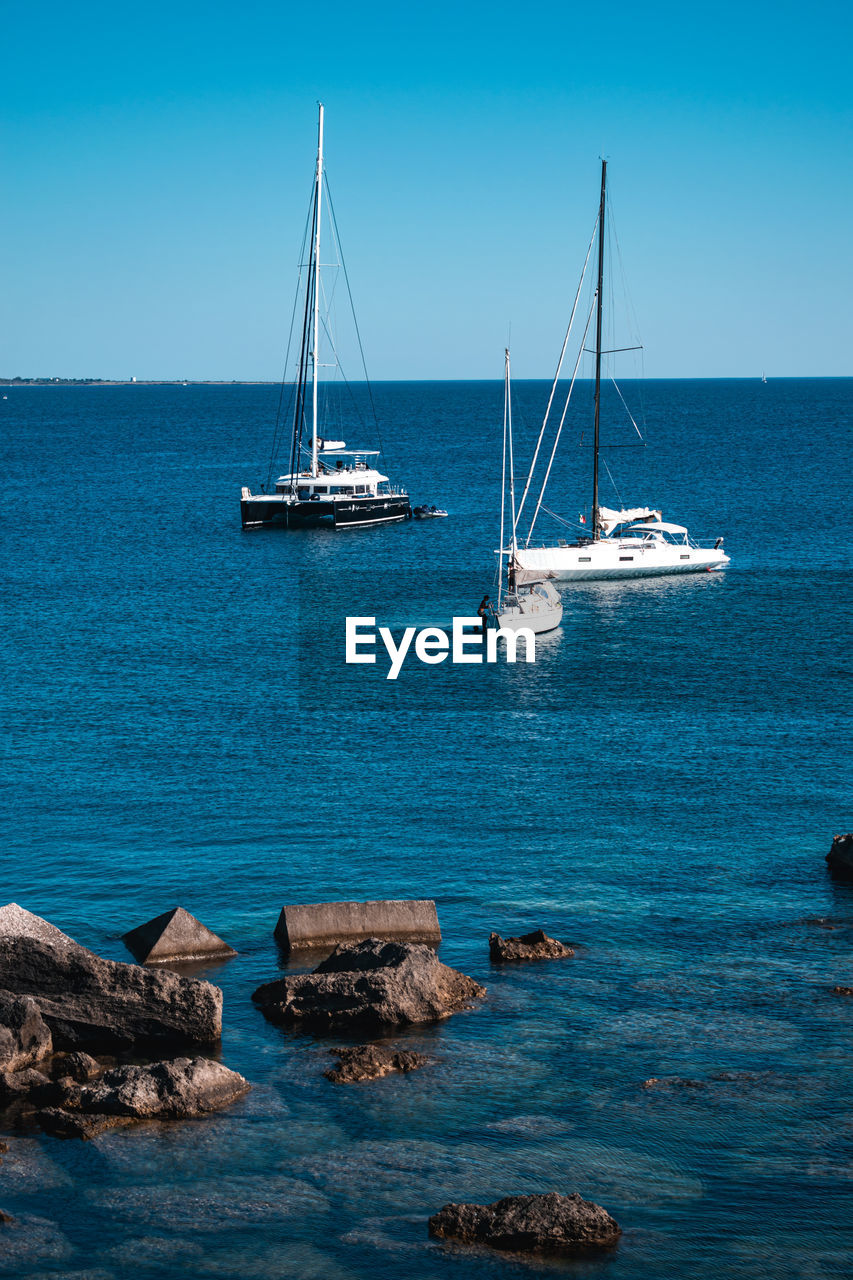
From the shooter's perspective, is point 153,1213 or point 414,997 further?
point 414,997

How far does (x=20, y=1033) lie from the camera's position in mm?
26547

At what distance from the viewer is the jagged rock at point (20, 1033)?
86.0 ft

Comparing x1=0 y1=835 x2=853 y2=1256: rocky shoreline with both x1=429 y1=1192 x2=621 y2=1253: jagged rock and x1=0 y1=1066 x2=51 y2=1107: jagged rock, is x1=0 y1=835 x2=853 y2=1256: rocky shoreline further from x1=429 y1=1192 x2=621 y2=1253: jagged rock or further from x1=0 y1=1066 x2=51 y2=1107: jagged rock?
x1=429 y1=1192 x2=621 y2=1253: jagged rock

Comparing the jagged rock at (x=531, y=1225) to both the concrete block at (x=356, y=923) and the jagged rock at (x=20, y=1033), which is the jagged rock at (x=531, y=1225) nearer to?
the jagged rock at (x=20, y=1033)

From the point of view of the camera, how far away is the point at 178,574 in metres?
92.6

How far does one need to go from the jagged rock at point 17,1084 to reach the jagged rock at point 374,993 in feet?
17.3

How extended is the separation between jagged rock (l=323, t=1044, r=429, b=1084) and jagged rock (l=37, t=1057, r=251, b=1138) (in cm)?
205

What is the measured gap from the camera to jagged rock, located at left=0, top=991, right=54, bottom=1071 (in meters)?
26.2

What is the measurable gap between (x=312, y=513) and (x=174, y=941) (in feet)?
275

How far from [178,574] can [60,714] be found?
37333 mm

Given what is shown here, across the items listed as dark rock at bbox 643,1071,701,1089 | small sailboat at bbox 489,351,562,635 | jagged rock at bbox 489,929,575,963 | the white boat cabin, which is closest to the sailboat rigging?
small sailboat at bbox 489,351,562,635

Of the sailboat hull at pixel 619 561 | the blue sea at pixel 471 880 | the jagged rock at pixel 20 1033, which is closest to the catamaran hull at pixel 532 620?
the blue sea at pixel 471 880

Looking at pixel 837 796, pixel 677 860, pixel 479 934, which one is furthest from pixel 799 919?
pixel 837 796

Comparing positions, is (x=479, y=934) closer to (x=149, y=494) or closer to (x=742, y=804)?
(x=742, y=804)
